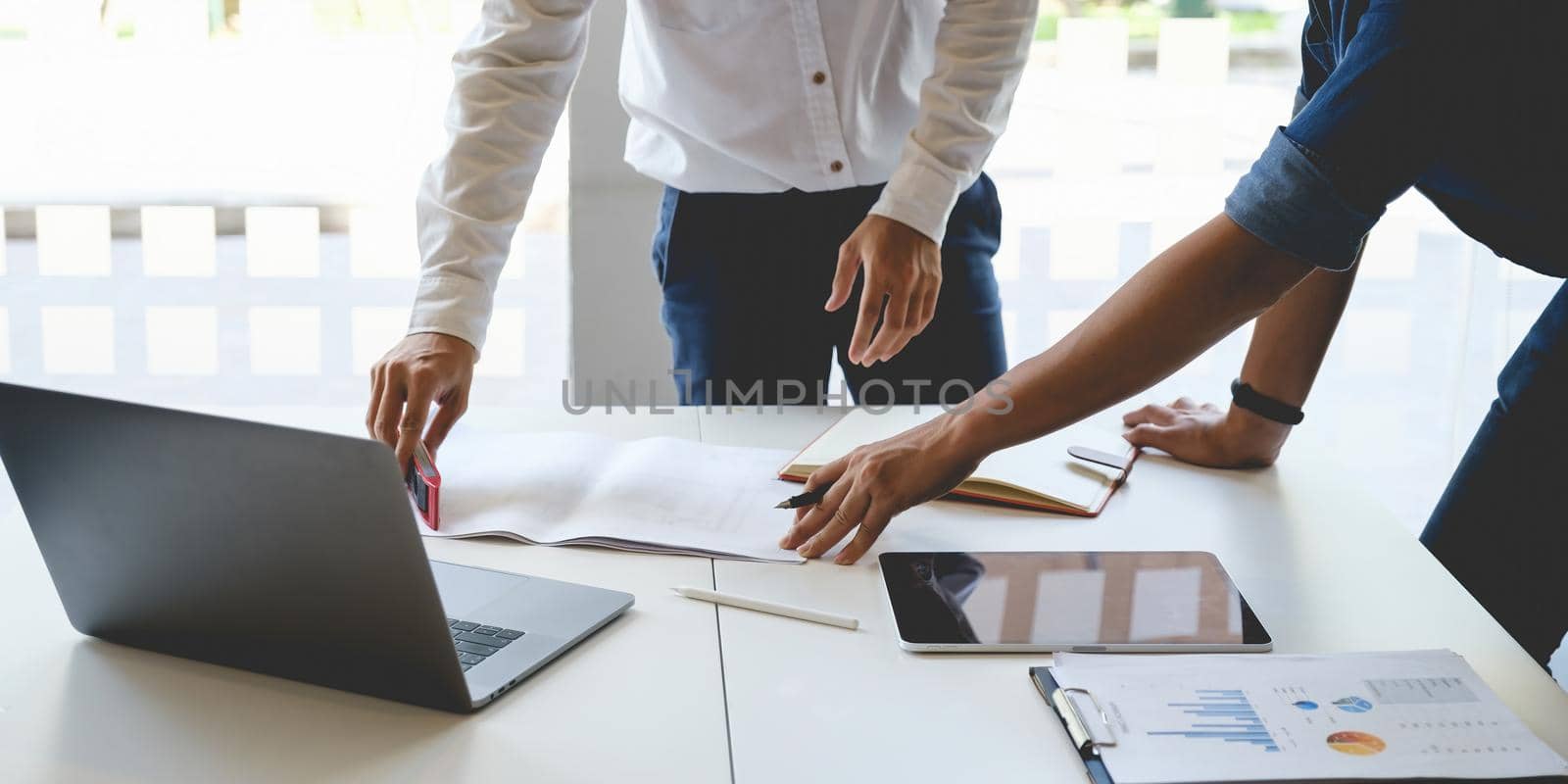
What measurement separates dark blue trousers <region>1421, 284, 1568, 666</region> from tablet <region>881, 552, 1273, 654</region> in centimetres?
37

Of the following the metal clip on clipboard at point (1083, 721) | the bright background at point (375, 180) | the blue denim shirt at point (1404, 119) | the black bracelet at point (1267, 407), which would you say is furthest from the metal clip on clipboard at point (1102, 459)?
the bright background at point (375, 180)

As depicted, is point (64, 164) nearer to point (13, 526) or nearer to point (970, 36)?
point (13, 526)

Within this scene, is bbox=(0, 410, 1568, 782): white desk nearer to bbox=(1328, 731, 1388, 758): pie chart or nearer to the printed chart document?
the printed chart document

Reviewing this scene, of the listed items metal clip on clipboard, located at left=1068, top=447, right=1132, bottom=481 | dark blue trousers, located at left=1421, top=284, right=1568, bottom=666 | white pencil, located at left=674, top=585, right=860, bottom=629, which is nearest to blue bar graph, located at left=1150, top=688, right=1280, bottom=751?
white pencil, located at left=674, top=585, right=860, bottom=629

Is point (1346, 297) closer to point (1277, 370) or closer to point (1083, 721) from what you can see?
point (1277, 370)

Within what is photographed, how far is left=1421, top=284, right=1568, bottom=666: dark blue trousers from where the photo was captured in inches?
48.3

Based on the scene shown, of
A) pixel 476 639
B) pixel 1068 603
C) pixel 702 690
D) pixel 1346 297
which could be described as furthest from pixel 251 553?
pixel 1346 297

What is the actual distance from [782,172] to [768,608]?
27.6 inches

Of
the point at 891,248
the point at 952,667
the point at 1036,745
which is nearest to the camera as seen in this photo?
the point at 1036,745

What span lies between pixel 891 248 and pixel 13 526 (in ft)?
2.70

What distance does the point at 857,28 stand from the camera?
1517 mm

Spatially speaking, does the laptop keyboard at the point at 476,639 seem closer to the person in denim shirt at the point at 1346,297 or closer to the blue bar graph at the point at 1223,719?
the person in denim shirt at the point at 1346,297

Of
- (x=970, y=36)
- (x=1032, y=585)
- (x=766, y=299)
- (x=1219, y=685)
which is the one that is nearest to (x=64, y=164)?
(x=766, y=299)

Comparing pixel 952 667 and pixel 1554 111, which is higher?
pixel 1554 111
